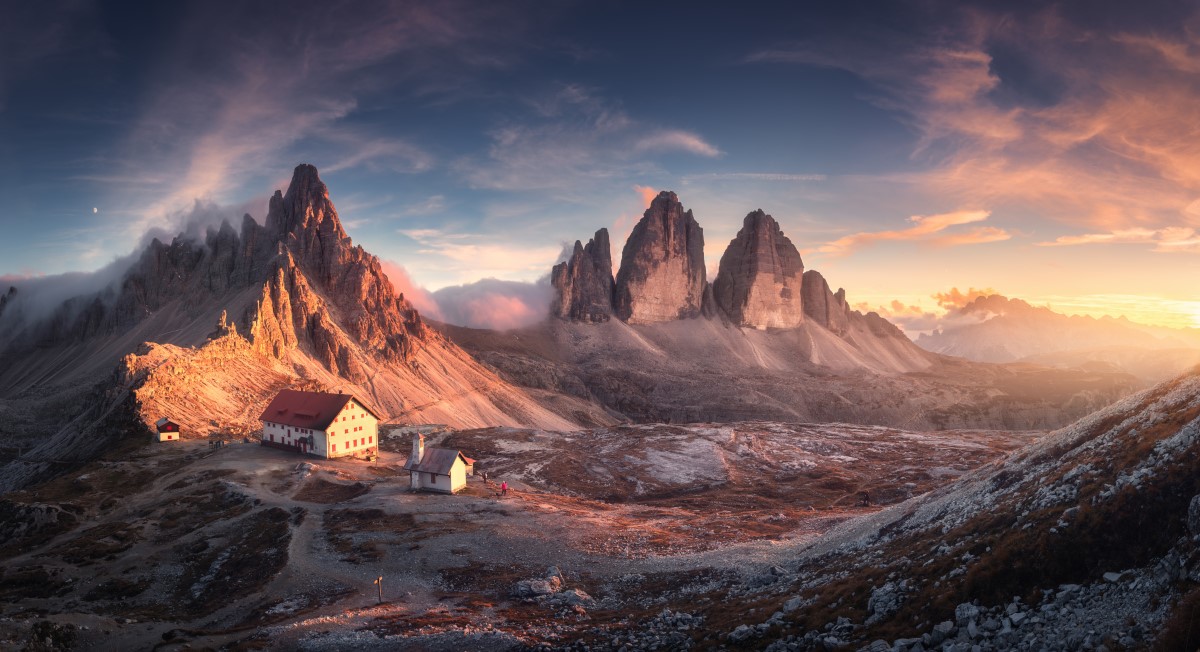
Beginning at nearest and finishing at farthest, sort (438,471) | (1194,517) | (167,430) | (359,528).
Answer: (1194,517) < (359,528) < (438,471) < (167,430)

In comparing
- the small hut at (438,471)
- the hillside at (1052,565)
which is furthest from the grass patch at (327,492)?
the hillside at (1052,565)

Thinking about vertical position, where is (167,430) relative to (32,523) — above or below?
above

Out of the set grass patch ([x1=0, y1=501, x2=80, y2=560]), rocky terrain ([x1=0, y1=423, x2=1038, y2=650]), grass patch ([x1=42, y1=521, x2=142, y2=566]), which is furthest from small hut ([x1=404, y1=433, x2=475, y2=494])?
grass patch ([x1=0, y1=501, x2=80, y2=560])

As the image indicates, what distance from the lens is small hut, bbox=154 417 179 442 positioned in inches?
3270

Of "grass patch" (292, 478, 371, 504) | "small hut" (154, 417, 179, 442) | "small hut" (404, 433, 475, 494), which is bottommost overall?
"grass patch" (292, 478, 371, 504)

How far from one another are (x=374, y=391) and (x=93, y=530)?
96602 millimetres

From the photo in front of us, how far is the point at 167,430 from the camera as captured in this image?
274ft

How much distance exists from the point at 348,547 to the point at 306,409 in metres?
45.3

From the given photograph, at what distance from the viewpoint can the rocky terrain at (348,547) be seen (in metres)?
31.7

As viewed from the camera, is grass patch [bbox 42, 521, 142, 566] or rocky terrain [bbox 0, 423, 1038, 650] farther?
grass patch [bbox 42, 521, 142, 566]

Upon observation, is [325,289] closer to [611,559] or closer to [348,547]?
[348,547]

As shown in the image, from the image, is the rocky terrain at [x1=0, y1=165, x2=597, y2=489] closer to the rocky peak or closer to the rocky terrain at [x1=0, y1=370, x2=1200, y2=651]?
the rocky peak

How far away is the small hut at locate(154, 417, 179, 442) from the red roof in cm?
1119

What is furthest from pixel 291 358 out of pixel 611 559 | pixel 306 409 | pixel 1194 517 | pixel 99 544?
pixel 1194 517
